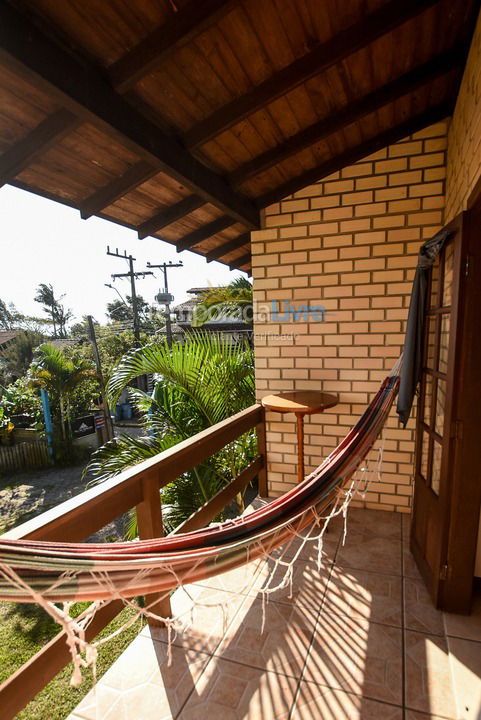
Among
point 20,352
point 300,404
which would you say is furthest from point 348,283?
point 20,352

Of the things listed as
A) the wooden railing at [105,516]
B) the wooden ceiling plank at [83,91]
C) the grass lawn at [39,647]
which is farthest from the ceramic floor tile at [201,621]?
the wooden ceiling plank at [83,91]

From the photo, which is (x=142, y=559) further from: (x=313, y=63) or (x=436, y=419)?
(x=313, y=63)

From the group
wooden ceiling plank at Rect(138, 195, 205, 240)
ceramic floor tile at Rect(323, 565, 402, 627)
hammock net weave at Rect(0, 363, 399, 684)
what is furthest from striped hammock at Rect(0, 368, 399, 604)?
wooden ceiling plank at Rect(138, 195, 205, 240)

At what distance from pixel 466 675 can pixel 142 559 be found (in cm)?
151

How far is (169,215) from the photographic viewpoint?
8.50ft

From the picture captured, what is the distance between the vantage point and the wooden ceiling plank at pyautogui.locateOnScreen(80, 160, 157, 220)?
1.91 meters

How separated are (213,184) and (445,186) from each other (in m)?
1.63

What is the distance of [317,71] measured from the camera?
5.09ft

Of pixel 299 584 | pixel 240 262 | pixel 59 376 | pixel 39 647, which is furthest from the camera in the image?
pixel 59 376

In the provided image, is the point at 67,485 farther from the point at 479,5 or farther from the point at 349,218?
the point at 479,5

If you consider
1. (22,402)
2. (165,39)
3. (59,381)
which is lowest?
(22,402)

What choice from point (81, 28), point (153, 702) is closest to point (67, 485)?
point (153, 702)

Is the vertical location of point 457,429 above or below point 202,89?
below

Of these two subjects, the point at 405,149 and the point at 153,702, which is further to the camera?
the point at 405,149
